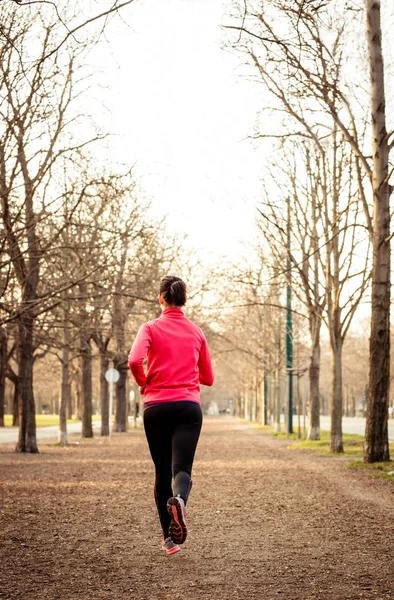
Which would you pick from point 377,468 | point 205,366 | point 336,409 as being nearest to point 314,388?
point 336,409

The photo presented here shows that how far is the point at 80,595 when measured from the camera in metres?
5.33

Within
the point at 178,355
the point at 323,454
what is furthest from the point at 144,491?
the point at 323,454

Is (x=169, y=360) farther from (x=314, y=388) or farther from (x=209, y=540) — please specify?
(x=314, y=388)

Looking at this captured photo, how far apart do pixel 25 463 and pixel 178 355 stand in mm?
14208

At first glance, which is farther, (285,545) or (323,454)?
(323,454)

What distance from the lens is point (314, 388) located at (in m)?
28.3

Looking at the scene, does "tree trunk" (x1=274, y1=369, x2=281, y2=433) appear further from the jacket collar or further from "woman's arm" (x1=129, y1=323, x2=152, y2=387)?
"woman's arm" (x1=129, y1=323, x2=152, y2=387)

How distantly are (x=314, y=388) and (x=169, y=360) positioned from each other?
22.6 metres

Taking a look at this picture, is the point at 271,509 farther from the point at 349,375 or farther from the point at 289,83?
the point at 349,375

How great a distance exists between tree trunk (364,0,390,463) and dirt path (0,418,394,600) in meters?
1.47

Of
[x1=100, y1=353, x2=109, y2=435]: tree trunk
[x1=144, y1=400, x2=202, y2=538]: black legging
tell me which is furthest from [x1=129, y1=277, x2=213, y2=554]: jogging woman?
[x1=100, y1=353, x2=109, y2=435]: tree trunk

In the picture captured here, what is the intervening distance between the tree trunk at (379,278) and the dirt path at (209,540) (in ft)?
4.81

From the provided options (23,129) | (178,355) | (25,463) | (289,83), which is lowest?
(25,463)

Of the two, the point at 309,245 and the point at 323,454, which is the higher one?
the point at 309,245
